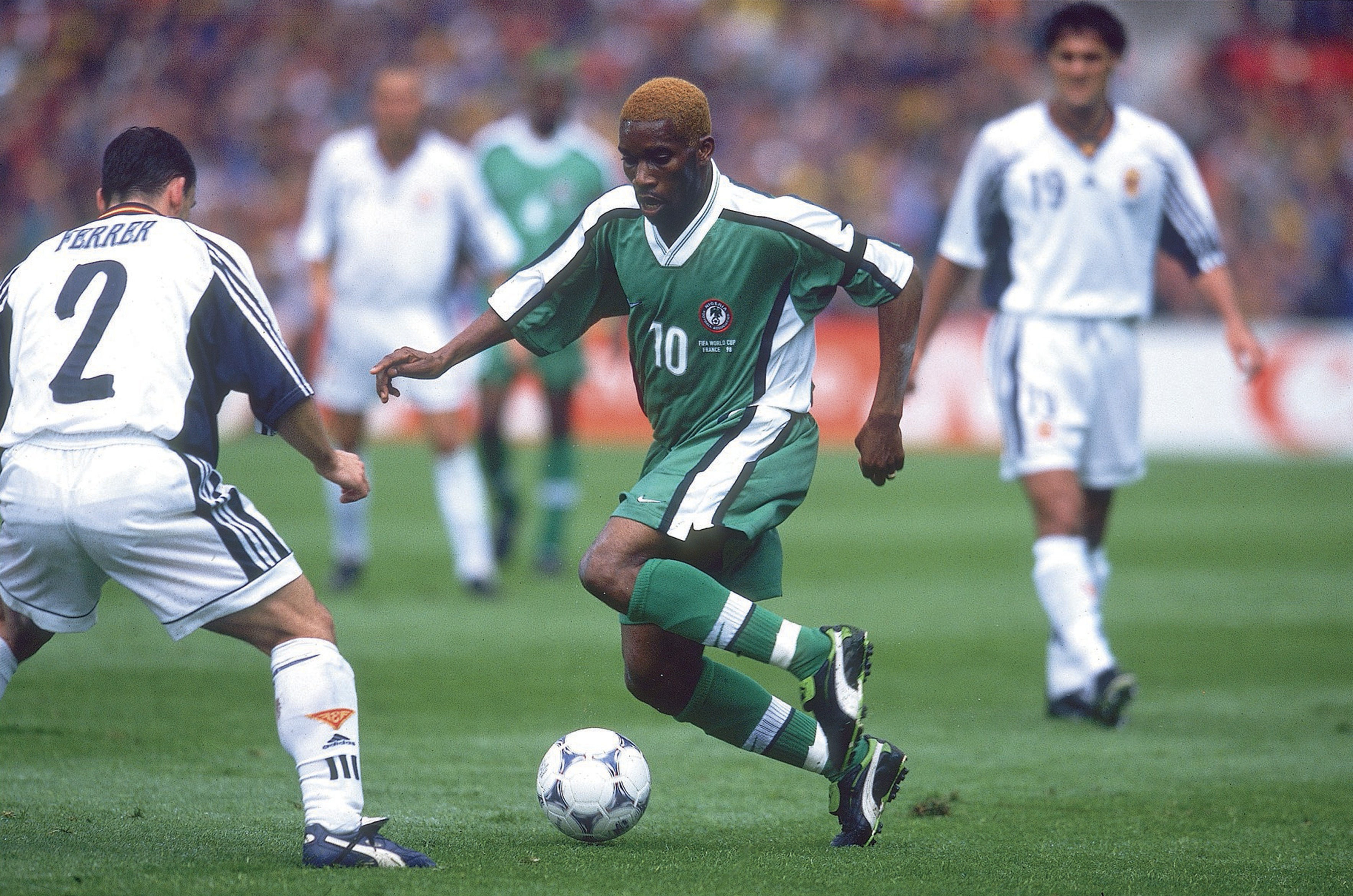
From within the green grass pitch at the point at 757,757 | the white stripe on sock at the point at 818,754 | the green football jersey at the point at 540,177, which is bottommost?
the green grass pitch at the point at 757,757

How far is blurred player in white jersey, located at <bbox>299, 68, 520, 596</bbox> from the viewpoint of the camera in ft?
30.2

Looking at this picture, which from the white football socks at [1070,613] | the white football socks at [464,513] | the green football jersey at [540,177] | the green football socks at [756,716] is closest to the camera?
the green football socks at [756,716]

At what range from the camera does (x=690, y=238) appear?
4.40 meters

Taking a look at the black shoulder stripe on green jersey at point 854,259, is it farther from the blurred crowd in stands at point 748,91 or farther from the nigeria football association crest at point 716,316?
the blurred crowd in stands at point 748,91

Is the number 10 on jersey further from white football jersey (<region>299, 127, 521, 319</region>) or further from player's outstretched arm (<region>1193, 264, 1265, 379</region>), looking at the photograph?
white football jersey (<region>299, 127, 521, 319</region>)

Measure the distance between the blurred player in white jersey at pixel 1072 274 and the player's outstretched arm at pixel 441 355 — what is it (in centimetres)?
245

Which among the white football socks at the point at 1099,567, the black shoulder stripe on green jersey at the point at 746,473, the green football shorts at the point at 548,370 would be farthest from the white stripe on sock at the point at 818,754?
the green football shorts at the point at 548,370

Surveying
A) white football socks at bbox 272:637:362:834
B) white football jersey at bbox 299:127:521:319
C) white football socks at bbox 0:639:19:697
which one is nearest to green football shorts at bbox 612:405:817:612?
white football socks at bbox 272:637:362:834

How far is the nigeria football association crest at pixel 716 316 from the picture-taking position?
4.39 m

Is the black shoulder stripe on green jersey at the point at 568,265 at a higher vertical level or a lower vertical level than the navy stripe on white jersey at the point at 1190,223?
lower

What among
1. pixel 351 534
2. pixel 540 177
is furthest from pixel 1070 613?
pixel 540 177

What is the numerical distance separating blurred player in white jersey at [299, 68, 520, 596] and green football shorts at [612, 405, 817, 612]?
4.81 m

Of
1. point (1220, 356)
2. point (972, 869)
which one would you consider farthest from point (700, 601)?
point (1220, 356)

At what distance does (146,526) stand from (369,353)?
568cm
